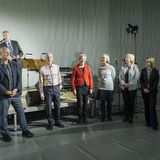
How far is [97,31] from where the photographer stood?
20.8ft

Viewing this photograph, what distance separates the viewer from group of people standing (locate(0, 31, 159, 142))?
284 cm

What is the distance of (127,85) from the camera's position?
366 cm

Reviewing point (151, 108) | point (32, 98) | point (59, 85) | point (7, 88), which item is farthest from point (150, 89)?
point (7, 88)

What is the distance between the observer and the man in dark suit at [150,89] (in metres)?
3.31

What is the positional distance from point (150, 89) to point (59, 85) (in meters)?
1.68

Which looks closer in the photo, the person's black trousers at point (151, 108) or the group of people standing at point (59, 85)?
the group of people standing at point (59, 85)

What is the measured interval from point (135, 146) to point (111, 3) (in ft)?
17.6

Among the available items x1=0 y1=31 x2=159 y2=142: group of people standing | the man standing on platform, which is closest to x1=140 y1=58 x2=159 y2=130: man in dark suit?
x1=0 y1=31 x2=159 y2=142: group of people standing

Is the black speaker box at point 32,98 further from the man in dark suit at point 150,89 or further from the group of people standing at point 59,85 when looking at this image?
the man in dark suit at point 150,89

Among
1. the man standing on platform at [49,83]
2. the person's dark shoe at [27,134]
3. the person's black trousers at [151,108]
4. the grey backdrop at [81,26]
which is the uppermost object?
the grey backdrop at [81,26]

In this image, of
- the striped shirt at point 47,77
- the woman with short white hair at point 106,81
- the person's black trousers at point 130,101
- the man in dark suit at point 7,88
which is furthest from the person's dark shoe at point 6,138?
the person's black trousers at point 130,101

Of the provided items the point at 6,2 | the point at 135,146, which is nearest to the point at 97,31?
the point at 6,2

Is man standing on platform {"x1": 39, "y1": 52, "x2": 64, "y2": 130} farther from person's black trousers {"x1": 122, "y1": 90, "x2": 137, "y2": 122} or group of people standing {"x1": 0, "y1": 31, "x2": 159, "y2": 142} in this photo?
person's black trousers {"x1": 122, "y1": 90, "x2": 137, "y2": 122}

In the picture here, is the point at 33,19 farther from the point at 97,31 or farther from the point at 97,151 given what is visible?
the point at 97,151
